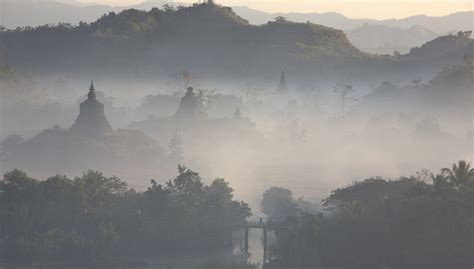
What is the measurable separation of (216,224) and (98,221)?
37.9 ft

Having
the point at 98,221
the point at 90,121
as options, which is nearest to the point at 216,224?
the point at 98,221

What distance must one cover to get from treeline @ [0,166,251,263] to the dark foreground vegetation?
95 millimetres

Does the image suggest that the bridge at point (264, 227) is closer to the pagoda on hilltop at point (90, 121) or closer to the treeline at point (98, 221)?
the treeline at point (98, 221)

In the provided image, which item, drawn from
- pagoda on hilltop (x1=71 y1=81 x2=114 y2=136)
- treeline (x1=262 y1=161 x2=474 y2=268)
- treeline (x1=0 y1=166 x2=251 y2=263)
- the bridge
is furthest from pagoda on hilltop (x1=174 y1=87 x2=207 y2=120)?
treeline (x1=262 y1=161 x2=474 y2=268)

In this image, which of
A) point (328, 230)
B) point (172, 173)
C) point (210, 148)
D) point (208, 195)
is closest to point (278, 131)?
point (210, 148)

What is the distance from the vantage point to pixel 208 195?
94.5 metres

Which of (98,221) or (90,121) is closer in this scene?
(98,221)

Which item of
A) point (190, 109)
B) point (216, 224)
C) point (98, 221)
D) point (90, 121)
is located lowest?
point (98, 221)

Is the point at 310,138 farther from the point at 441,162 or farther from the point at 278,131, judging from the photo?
the point at 441,162

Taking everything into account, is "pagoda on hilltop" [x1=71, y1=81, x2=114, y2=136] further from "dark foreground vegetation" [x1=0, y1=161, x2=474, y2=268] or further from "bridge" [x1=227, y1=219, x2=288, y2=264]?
"bridge" [x1=227, y1=219, x2=288, y2=264]

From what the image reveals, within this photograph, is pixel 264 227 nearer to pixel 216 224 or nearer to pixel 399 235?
pixel 216 224

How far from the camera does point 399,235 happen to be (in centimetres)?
8219

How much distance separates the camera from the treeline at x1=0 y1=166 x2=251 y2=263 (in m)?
83.2

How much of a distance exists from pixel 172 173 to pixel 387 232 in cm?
6074
